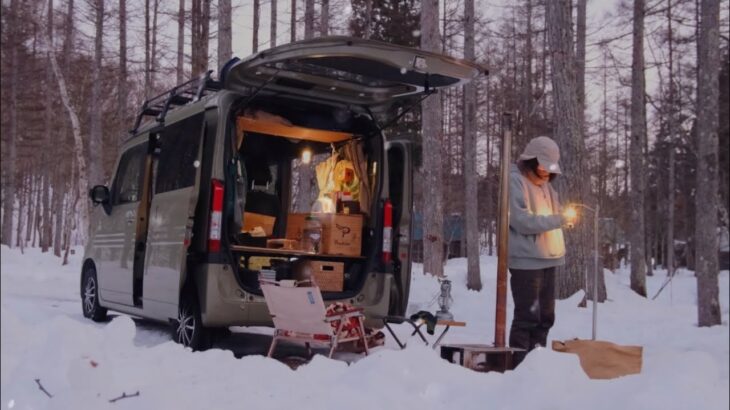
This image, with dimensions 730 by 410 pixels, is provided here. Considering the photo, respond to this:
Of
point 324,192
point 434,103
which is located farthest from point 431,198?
point 324,192

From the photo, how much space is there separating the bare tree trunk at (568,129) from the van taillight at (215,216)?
21.5 ft

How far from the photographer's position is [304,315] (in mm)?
5738

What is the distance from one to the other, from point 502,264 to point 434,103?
7.67 metres

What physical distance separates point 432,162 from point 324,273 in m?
6.80

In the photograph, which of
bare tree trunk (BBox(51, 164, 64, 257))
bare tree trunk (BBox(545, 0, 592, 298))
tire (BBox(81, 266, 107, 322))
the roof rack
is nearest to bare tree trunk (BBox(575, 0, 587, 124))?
bare tree trunk (BBox(545, 0, 592, 298))

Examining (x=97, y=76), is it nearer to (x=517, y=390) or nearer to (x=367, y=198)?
(x=367, y=198)

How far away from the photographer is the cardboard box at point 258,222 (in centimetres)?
767

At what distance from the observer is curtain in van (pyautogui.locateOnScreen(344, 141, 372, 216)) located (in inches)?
273

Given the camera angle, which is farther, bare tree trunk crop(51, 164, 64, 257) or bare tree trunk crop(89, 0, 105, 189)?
bare tree trunk crop(51, 164, 64, 257)

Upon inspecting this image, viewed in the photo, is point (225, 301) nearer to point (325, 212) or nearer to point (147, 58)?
point (325, 212)

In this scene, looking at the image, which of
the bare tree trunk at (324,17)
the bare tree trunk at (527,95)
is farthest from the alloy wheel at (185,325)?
the bare tree trunk at (527,95)

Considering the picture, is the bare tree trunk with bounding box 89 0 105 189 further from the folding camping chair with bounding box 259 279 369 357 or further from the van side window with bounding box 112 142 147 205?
the folding camping chair with bounding box 259 279 369 357

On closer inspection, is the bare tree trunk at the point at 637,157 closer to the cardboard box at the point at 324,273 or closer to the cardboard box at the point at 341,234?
the cardboard box at the point at 341,234

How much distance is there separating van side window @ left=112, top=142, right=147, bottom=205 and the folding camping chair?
96.1 inches
